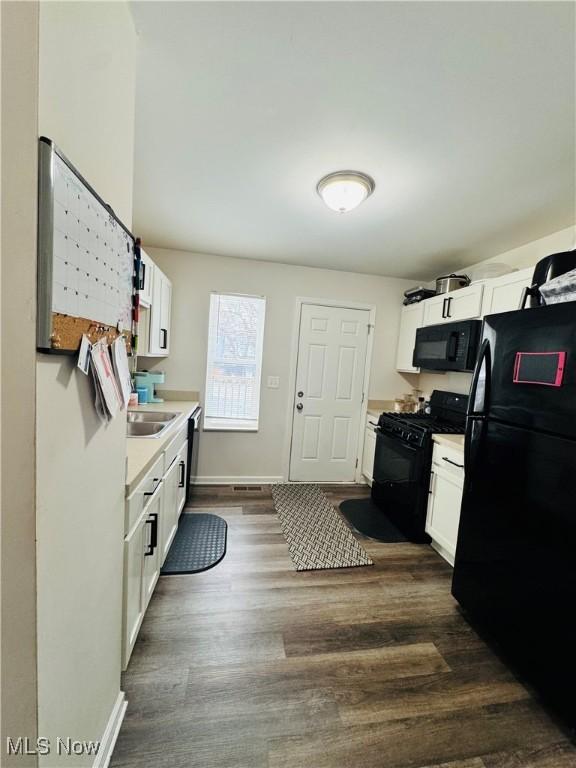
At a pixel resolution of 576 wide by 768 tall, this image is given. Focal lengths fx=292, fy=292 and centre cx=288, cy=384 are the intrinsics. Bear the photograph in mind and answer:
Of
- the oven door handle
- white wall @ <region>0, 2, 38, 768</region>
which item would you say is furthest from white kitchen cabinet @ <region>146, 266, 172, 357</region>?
the oven door handle

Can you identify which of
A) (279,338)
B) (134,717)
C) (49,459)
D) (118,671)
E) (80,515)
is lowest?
(134,717)

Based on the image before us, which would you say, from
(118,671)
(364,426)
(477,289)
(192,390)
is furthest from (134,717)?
(477,289)

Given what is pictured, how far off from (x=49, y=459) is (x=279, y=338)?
2.85 meters

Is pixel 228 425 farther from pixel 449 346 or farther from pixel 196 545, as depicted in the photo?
pixel 449 346

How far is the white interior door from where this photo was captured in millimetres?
3438

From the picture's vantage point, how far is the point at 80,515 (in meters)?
0.77

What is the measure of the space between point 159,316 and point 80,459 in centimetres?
214

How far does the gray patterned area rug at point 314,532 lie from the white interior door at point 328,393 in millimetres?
413

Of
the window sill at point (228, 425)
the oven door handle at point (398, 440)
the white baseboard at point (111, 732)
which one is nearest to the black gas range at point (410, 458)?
the oven door handle at point (398, 440)

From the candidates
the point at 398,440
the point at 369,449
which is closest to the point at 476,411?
the point at 398,440

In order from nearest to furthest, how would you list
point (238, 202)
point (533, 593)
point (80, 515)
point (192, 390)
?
point (80, 515) < point (533, 593) < point (238, 202) < point (192, 390)

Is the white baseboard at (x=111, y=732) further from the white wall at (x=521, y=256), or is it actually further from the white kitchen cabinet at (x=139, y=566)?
the white wall at (x=521, y=256)

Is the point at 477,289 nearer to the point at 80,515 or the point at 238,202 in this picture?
the point at 238,202

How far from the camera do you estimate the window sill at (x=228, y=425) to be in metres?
3.31
